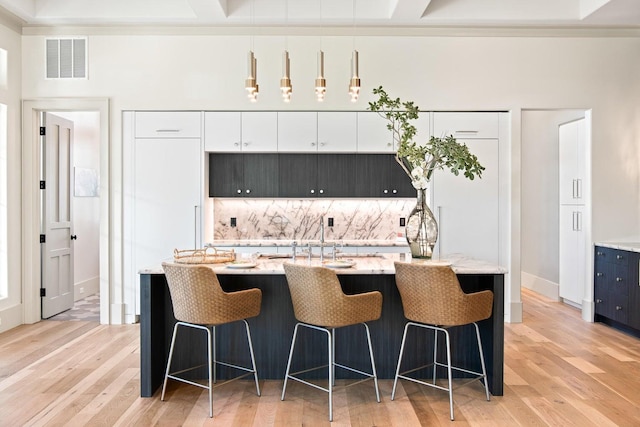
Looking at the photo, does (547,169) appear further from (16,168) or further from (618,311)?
(16,168)

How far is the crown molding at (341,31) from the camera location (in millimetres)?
5477

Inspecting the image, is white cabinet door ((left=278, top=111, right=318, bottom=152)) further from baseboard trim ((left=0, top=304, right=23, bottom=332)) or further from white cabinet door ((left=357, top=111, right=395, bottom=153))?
baseboard trim ((left=0, top=304, right=23, bottom=332))

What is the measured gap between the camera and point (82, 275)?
7.12 metres

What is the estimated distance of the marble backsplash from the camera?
586 cm

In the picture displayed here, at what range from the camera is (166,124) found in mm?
5523

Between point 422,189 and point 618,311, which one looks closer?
point 422,189

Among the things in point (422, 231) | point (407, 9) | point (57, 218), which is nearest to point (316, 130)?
point (407, 9)

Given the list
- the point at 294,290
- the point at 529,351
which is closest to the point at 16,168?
the point at 294,290

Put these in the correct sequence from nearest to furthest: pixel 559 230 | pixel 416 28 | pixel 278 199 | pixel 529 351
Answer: pixel 529 351 → pixel 416 28 → pixel 278 199 → pixel 559 230

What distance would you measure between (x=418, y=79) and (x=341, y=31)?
0.95 meters

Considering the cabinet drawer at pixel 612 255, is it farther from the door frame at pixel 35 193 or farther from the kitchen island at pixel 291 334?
the door frame at pixel 35 193

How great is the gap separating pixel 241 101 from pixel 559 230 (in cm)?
435

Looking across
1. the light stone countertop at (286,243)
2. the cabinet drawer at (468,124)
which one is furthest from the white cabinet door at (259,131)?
the cabinet drawer at (468,124)

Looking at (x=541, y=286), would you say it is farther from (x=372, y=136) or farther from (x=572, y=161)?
(x=372, y=136)
